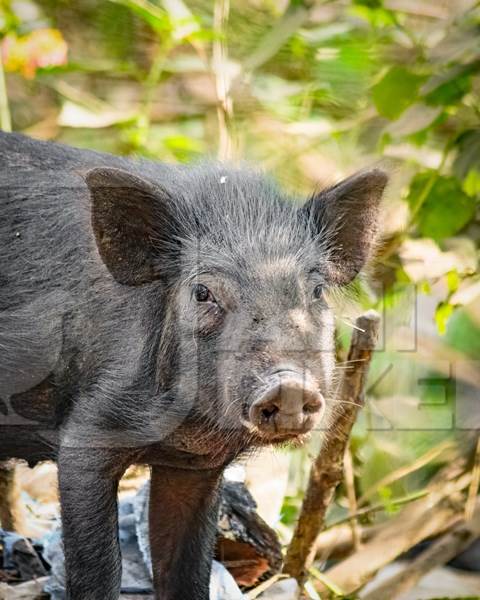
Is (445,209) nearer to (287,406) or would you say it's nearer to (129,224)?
(129,224)

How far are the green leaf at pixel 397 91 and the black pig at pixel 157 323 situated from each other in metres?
1.71

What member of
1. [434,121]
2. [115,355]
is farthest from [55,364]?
[434,121]

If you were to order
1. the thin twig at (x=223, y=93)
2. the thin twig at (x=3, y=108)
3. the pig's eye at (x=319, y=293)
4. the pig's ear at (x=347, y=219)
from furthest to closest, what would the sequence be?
1. the thin twig at (x=3, y=108)
2. the thin twig at (x=223, y=93)
3. the pig's ear at (x=347, y=219)
4. the pig's eye at (x=319, y=293)

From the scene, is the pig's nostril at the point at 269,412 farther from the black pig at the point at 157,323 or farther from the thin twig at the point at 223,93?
the thin twig at the point at 223,93

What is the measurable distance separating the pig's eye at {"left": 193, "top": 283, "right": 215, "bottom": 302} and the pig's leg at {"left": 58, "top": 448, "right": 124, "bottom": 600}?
1.90 ft

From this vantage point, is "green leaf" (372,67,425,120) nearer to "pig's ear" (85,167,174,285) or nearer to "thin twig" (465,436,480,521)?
"thin twig" (465,436,480,521)

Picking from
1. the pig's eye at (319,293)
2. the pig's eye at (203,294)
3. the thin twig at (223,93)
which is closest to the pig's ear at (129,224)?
the pig's eye at (203,294)

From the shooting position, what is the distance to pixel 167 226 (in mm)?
3973

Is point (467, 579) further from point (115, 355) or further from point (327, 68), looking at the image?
point (327, 68)

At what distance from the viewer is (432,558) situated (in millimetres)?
5000

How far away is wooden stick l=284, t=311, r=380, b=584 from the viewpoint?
14.0ft

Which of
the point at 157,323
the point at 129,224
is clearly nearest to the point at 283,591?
the point at 157,323

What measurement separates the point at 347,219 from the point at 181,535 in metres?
1.31

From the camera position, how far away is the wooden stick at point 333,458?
4.27 metres
